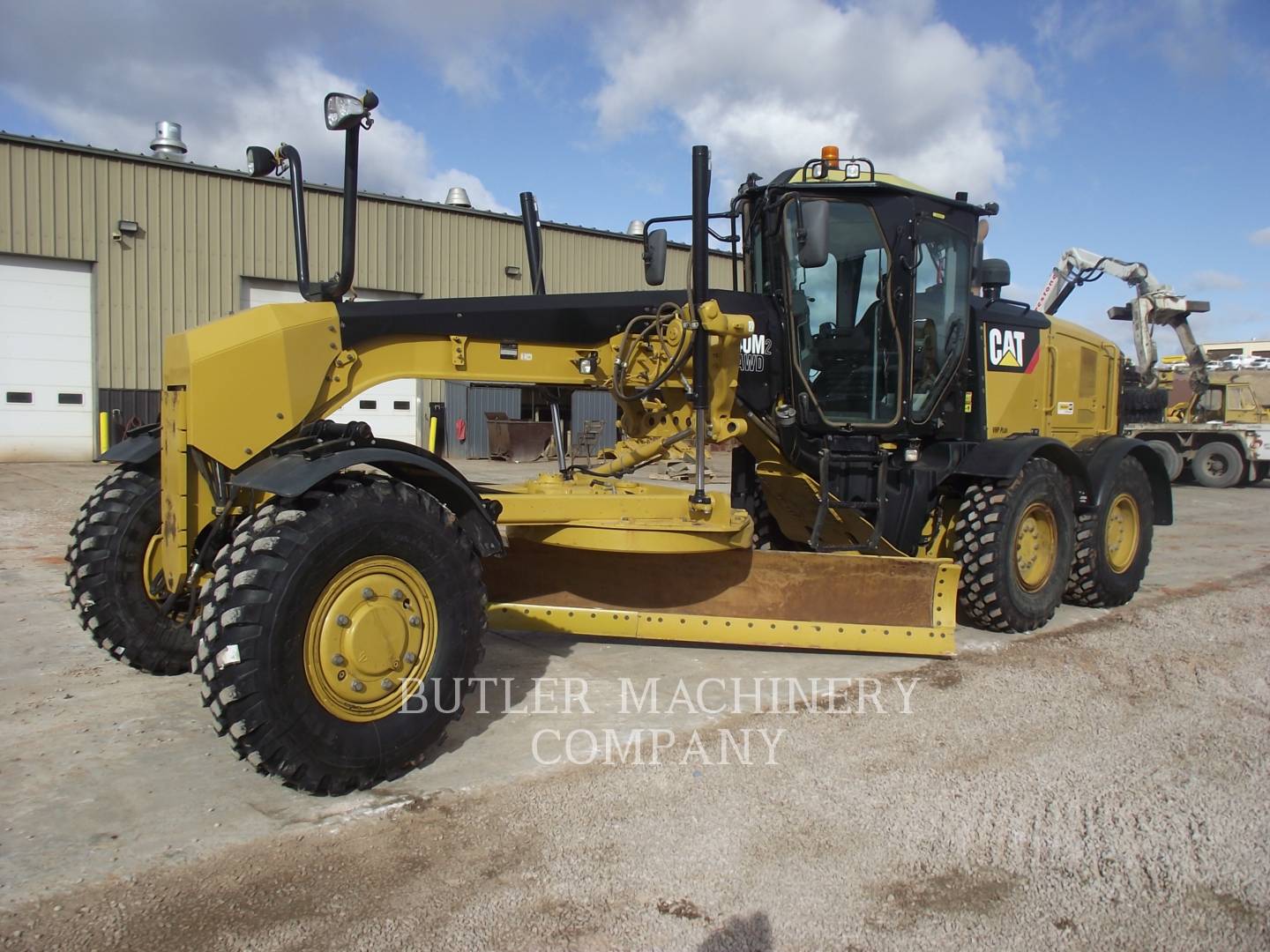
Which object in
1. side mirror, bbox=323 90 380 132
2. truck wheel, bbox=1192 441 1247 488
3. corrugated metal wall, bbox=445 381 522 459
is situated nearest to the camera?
side mirror, bbox=323 90 380 132

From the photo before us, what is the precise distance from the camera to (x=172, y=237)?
778 inches

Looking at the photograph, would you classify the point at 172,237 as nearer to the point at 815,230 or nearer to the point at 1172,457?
the point at 815,230

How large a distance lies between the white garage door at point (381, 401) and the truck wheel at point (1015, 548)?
54.1 feet

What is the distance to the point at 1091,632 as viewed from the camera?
628 cm

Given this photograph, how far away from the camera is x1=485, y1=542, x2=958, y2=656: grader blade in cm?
517

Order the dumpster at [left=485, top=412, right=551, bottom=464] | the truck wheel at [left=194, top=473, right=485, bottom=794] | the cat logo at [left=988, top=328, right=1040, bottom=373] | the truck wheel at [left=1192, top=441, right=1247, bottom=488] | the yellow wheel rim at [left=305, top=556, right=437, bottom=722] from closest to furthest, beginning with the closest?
the truck wheel at [left=194, top=473, right=485, bottom=794] → the yellow wheel rim at [left=305, top=556, right=437, bottom=722] → the cat logo at [left=988, top=328, right=1040, bottom=373] → the truck wheel at [left=1192, top=441, right=1247, bottom=488] → the dumpster at [left=485, top=412, right=551, bottom=464]

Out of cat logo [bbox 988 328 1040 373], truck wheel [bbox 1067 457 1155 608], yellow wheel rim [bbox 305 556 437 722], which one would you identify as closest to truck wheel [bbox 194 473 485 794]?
yellow wheel rim [bbox 305 556 437 722]

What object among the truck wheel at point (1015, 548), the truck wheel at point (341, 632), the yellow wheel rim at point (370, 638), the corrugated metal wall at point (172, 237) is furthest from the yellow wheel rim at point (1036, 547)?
the corrugated metal wall at point (172, 237)

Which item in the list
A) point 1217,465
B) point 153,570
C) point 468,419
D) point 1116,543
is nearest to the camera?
point 153,570

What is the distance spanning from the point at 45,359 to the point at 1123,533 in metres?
19.2

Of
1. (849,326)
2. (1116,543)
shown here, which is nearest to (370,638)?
(849,326)

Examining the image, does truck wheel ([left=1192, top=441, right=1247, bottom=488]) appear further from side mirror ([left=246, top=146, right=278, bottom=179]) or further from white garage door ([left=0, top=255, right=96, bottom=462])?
white garage door ([left=0, top=255, right=96, bottom=462])

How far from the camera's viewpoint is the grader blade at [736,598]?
517 cm

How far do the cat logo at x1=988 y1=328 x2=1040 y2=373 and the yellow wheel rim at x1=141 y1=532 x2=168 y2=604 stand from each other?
5132 millimetres
